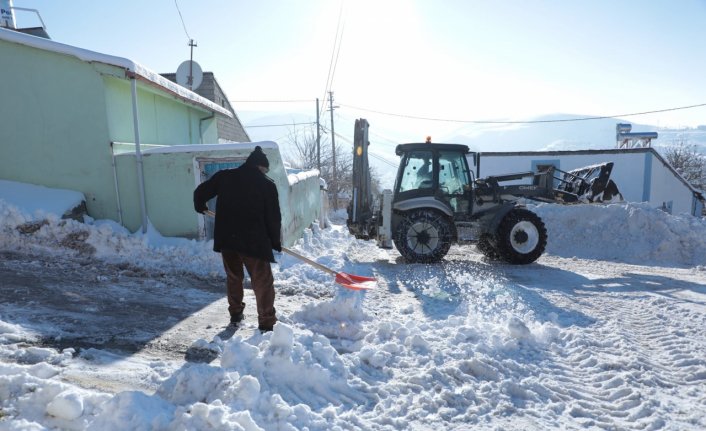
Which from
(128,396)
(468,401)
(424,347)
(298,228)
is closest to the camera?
(128,396)

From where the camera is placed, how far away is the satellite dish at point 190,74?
13531 millimetres

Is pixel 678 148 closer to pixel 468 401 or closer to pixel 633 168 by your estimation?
pixel 633 168

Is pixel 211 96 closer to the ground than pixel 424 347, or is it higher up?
higher up

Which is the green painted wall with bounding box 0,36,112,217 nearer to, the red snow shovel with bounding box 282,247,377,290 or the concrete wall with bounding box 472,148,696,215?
the red snow shovel with bounding box 282,247,377,290

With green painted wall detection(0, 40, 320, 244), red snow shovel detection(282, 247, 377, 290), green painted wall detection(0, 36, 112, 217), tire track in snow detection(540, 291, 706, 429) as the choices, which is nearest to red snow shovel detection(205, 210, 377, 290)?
red snow shovel detection(282, 247, 377, 290)

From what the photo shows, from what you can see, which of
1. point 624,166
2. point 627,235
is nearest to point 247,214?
point 627,235

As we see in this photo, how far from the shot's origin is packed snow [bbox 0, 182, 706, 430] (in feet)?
8.47

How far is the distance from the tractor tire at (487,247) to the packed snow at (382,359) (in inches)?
66.3

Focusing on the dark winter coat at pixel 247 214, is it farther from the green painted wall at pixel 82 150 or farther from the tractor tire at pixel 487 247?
the tractor tire at pixel 487 247

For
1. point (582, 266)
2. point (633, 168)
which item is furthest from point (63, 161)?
point (633, 168)

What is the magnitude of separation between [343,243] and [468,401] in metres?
8.25

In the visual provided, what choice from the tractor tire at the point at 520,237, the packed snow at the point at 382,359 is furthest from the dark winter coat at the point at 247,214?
the tractor tire at the point at 520,237

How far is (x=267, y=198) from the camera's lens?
423cm

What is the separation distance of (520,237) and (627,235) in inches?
205
